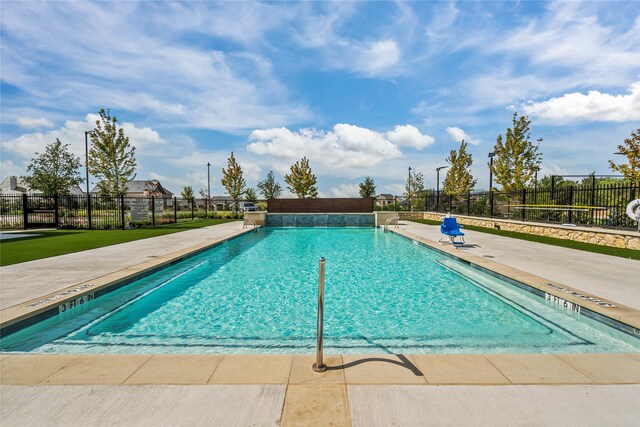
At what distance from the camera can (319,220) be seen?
2408cm

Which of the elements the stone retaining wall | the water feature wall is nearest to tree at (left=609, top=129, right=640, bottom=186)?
the stone retaining wall

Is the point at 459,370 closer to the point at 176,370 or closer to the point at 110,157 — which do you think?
the point at 176,370

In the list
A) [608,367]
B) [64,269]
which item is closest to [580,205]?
[608,367]

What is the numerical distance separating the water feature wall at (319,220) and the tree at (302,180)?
1908cm

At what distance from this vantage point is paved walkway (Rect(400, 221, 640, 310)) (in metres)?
5.37

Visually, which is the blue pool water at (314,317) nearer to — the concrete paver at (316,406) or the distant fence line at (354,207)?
the concrete paver at (316,406)

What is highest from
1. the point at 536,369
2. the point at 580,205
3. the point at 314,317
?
the point at 580,205

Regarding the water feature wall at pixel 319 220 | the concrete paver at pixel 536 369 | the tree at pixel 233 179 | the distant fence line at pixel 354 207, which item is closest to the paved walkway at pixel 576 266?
the concrete paver at pixel 536 369

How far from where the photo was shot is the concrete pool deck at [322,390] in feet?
7.32

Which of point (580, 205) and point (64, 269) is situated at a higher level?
point (580, 205)

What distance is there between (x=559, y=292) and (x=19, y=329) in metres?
8.41

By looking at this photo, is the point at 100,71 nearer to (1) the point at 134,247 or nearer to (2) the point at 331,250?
(1) the point at 134,247

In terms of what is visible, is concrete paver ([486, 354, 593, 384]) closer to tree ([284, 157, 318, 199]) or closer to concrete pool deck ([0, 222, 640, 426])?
concrete pool deck ([0, 222, 640, 426])

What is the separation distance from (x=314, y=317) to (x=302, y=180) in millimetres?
38910
